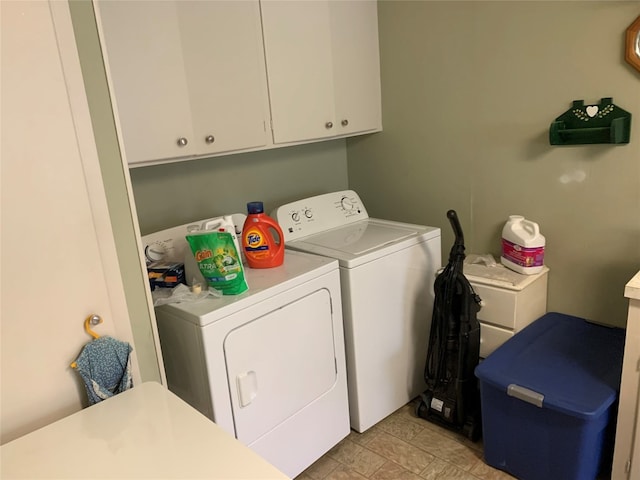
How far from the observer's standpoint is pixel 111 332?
56.3 inches

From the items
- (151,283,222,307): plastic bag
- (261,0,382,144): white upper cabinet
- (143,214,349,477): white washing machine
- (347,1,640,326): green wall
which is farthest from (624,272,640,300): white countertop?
(261,0,382,144): white upper cabinet

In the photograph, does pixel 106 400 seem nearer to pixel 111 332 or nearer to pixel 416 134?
pixel 111 332

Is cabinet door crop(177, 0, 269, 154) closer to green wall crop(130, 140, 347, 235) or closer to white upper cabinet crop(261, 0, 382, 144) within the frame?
white upper cabinet crop(261, 0, 382, 144)

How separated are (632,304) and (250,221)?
4.43 ft

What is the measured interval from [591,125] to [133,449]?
2.05 metres

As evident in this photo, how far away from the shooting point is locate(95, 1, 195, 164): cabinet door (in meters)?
1.76

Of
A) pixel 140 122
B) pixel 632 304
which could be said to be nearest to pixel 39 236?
pixel 140 122

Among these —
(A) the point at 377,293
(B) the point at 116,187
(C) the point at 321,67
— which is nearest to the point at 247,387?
(A) the point at 377,293

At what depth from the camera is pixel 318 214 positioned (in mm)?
2582

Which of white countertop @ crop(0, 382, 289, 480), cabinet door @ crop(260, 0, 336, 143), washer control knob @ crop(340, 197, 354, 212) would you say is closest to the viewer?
white countertop @ crop(0, 382, 289, 480)

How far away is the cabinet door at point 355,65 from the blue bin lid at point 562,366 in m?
1.31

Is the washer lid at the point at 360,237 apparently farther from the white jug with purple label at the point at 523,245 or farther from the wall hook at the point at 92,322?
the wall hook at the point at 92,322

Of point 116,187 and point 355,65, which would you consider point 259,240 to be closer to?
point 116,187

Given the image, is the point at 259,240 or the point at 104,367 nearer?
the point at 104,367
